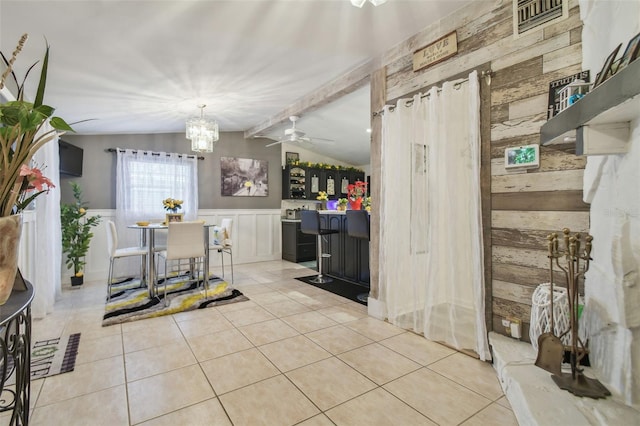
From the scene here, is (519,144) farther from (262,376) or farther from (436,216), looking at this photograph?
(262,376)

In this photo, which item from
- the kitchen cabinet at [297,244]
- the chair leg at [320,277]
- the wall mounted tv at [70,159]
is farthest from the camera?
the kitchen cabinet at [297,244]

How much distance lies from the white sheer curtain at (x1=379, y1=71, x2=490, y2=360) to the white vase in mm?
2377

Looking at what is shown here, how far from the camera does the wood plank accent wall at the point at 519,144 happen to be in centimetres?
185

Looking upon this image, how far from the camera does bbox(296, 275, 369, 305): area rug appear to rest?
373cm

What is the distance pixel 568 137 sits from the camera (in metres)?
1.56

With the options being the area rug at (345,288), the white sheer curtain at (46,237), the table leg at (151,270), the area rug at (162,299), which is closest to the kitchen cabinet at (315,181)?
the area rug at (345,288)

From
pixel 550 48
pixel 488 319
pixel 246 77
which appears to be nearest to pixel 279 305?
pixel 488 319

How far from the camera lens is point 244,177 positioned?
243 inches

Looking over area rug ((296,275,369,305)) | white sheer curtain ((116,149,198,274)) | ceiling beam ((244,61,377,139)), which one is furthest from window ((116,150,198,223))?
area rug ((296,275,369,305))

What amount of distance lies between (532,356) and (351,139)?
5193 millimetres

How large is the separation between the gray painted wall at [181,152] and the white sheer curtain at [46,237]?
1190 mm

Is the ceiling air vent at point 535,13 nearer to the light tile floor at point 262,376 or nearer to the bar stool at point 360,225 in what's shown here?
the bar stool at point 360,225

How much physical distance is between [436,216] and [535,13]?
1.47 meters

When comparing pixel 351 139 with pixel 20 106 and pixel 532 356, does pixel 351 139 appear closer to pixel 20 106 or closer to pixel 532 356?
pixel 532 356
